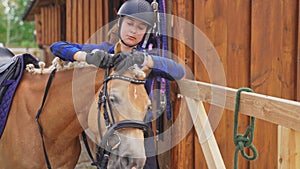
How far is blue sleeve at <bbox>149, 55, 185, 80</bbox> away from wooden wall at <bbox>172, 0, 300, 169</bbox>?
0.35 m

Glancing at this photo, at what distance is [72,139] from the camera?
8.89ft

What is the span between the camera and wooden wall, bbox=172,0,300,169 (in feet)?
7.64

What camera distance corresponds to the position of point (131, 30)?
2.62m

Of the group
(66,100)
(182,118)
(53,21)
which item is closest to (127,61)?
(66,100)

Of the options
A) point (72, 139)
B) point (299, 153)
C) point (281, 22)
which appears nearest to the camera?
point (299, 153)

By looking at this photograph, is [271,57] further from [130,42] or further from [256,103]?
[130,42]

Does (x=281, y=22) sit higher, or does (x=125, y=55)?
(x=281, y=22)

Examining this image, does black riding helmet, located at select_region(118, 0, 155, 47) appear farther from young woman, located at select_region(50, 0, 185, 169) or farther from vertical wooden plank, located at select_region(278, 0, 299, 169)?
vertical wooden plank, located at select_region(278, 0, 299, 169)

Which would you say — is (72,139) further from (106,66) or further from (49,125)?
(106,66)

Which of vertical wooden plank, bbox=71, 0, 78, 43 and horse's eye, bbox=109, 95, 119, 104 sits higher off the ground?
vertical wooden plank, bbox=71, 0, 78, 43

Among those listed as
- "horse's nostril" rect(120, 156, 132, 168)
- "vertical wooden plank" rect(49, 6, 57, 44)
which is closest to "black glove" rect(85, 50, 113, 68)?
"horse's nostril" rect(120, 156, 132, 168)

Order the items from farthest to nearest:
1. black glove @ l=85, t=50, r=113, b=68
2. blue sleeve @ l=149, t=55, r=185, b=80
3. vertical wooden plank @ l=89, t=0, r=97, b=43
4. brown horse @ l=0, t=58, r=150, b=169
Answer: vertical wooden plank @ l=89, t=0, r=97, b=43 → brown horse @ l=0, t=58, r=150, b=169 → blue sleeve @ l=149, t=55, r=185, b=80 → black glove @ l=85, t=50, r=113, b=68

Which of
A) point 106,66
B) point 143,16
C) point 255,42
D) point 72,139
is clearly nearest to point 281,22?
point 255,42

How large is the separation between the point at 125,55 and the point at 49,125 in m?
0.81
